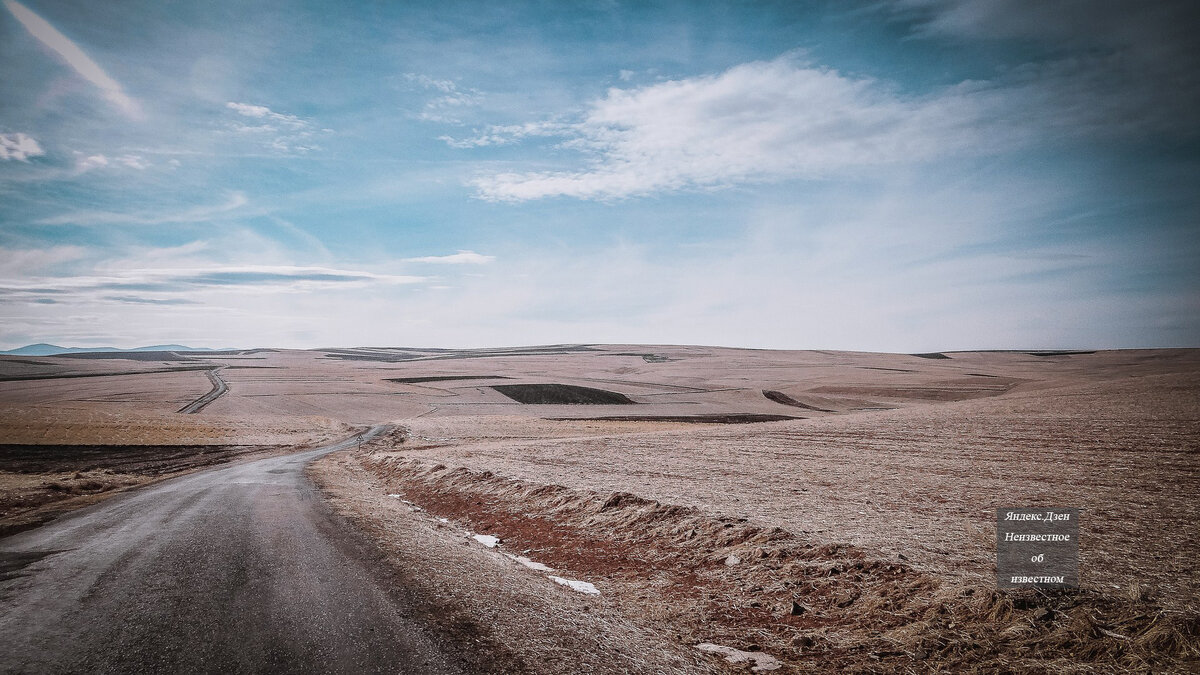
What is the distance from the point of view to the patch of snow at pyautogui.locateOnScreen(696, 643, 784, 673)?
652 centimetres

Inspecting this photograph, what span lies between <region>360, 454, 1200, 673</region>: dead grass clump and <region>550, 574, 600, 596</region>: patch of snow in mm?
274

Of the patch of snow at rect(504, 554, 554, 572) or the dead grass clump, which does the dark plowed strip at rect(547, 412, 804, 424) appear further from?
the patch of snow at rect(504, 554, 554, 572)

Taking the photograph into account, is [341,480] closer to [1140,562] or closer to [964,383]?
[1140,562]

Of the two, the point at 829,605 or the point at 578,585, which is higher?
the point at 829,605

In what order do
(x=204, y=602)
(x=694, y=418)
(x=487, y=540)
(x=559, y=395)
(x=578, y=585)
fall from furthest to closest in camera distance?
(x=559, y=395) → (x=694, y=418) → (x=487, y=540) → (x=578, y=585) → (x=204, y=602)

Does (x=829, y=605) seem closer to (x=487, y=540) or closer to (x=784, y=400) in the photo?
(x=487, y=540)

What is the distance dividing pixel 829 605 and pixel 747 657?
6.74ft

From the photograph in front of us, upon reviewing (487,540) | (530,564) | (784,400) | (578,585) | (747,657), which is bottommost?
(784,400)

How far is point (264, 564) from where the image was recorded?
32.4ft

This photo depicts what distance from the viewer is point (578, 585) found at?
9.86 meters

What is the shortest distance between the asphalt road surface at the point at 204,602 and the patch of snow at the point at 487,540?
290cm

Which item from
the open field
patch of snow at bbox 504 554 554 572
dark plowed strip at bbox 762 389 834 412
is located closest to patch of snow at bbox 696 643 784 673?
the open field

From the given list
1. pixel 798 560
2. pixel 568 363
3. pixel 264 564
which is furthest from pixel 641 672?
pixel 568 363

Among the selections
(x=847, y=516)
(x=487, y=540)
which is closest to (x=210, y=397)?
(x=487, y=540)
